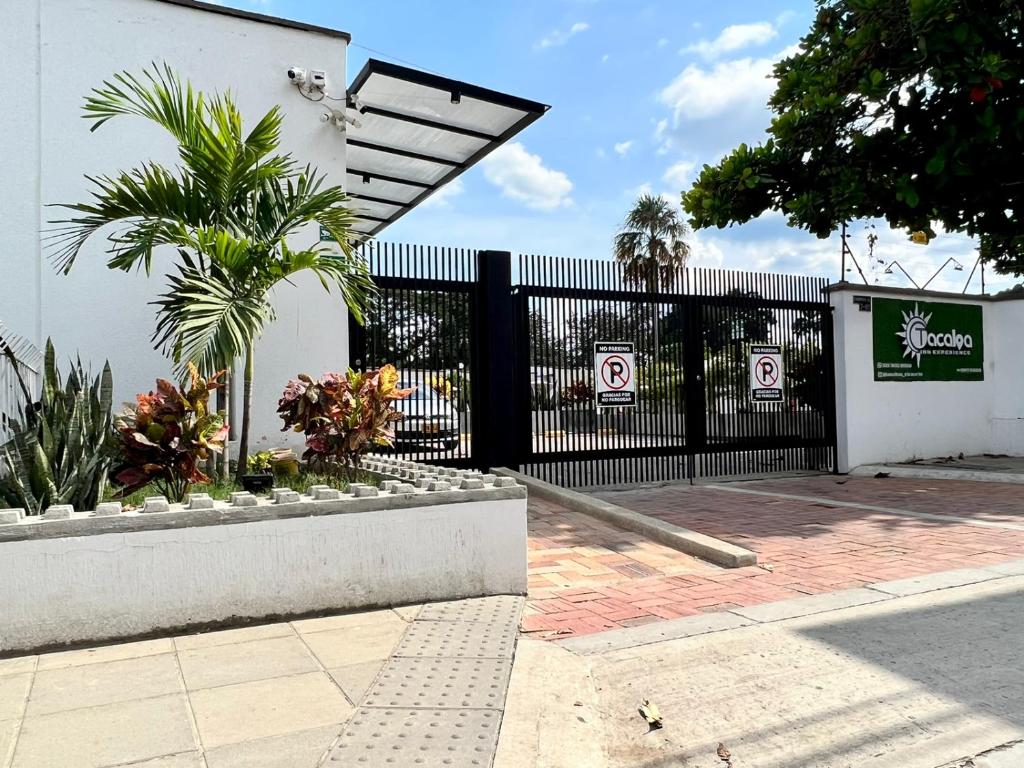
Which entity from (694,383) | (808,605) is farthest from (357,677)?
(694,383)

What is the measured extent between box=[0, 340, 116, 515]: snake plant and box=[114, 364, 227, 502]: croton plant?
0.15 meters

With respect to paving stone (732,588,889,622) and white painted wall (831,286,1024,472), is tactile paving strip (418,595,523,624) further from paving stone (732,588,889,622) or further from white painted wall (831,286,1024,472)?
white painted wall (831,286,1024,472)

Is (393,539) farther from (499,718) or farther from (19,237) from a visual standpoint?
(19,237)

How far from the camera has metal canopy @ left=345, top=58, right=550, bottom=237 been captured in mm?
7309

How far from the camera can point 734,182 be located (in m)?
10.2

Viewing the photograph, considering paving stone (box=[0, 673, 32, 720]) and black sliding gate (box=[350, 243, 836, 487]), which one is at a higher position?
black sliding gate (box=[350, 243, 836, 487])

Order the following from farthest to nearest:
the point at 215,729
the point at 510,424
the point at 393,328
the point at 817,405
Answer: the point at 817,405 < the point at 510,424 < the point at 393,328 < the point at 215,729

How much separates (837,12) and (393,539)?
33.1ft

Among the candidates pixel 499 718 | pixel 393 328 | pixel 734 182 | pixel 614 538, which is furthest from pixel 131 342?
pixel 734 182

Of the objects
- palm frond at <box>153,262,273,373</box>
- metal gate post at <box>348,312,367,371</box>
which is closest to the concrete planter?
palm frond at <box>153,262,273,373</box>

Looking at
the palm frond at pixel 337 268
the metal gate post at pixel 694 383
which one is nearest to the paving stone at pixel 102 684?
the palm frond at pixel 337 268

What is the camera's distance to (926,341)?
40.4 feet

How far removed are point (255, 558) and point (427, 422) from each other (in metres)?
4.57

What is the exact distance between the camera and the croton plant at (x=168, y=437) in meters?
4.26
